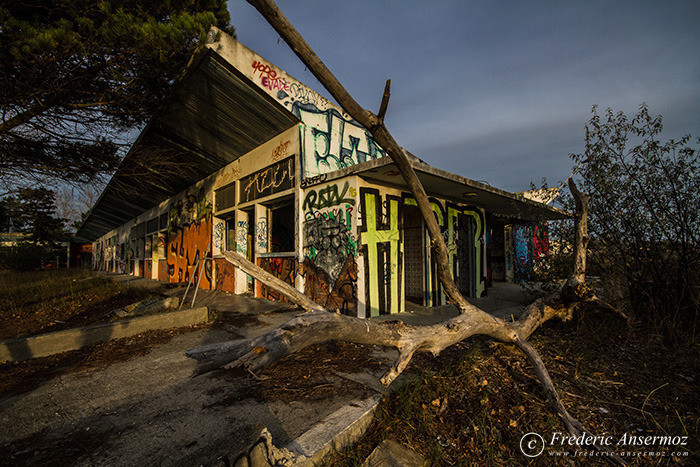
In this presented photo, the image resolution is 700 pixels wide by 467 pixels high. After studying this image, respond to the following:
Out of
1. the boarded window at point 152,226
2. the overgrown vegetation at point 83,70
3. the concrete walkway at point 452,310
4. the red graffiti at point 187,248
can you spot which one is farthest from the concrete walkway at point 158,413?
the boarded window at point 152,226

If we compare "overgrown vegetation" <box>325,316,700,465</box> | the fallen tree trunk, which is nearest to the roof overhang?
the fallen tree trunk

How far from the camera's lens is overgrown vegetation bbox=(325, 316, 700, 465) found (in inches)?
77.7

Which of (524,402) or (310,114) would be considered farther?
(310,114)

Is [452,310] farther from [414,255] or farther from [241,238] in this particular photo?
[241,238]

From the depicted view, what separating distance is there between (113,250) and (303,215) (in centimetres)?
2750

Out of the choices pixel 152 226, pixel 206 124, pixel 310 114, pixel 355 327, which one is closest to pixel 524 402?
pixel 355 327

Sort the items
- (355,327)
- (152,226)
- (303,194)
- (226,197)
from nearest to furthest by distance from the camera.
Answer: (355,327)
(303,194)
(226,197)
(152,226)

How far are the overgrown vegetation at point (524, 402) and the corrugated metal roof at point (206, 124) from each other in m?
6.30

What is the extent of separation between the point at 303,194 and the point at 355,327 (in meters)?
4.99

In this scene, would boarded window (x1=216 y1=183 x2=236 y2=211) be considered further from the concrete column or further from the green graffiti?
the green graffiti

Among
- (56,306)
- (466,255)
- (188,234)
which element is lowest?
(56,306)

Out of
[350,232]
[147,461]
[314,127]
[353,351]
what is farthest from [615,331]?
[314,127]

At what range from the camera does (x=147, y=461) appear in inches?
69.5

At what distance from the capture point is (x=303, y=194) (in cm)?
671
